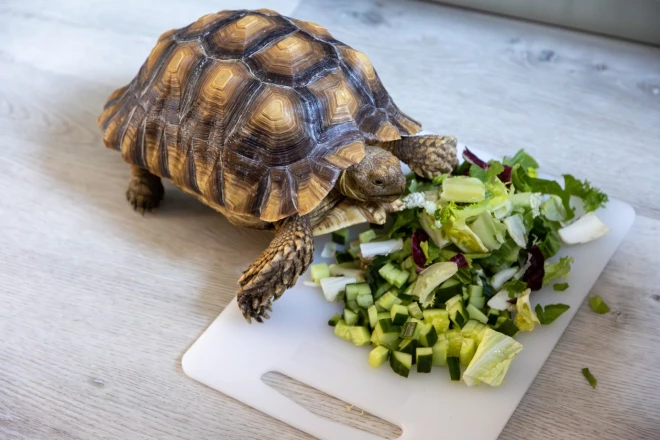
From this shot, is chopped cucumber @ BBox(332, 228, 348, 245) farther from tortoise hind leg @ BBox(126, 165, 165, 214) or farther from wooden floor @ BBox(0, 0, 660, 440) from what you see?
tortoise hind leg @ BBox(126, 165, 165, 214)

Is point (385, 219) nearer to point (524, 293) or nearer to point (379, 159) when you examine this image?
point (379, 159)

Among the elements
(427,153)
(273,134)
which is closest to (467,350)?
(427,153)

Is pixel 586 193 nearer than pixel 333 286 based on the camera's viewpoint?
No

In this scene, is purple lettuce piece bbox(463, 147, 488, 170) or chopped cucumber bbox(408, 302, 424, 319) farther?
purple lettuce piece bbox(463, 147, 488, 170)

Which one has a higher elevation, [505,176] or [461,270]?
[505,176]

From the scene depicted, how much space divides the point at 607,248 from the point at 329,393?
83 cm

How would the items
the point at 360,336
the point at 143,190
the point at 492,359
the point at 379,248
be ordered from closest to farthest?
the point at 492,359, the point at 360,336, the point at 379,248, the point at 143,190

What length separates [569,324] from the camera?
5.46 ft

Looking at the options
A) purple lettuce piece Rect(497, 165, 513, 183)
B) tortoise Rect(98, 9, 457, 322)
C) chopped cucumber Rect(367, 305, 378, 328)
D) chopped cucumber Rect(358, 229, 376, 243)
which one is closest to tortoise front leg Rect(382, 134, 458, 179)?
tortoise Rect(98, 9, 457, 322)

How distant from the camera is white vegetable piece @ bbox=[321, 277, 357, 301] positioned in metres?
1.70

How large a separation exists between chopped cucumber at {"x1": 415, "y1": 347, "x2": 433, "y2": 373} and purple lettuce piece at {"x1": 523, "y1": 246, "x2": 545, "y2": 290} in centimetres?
31

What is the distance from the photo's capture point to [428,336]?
1.55m

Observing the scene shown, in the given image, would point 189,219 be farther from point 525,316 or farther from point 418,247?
point 525,316

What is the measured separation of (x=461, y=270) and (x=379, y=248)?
0.70ft
